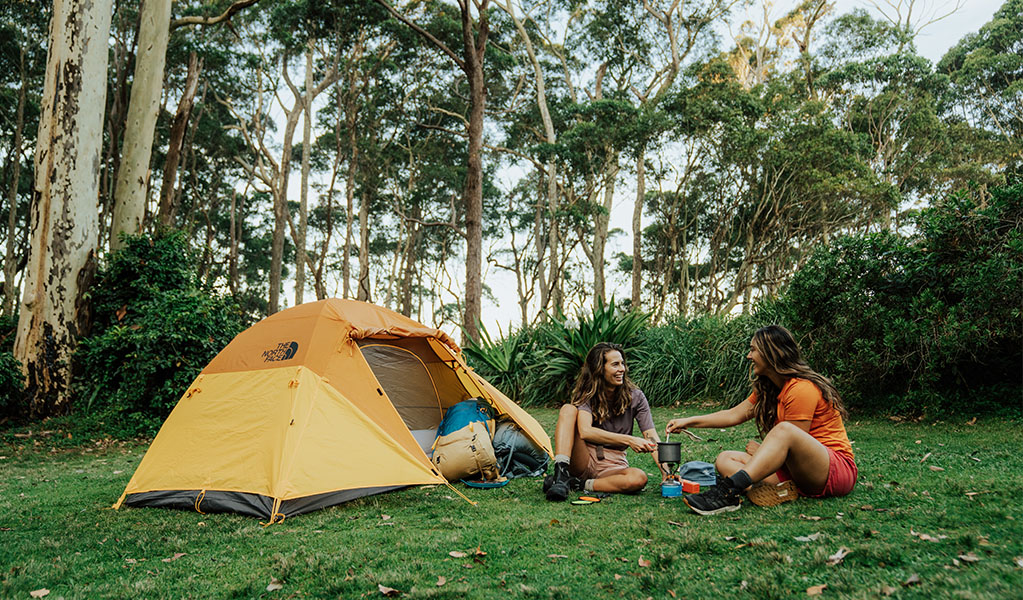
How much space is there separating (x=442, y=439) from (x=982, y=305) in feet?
15.7

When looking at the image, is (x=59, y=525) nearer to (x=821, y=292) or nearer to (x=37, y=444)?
(x=37, y=444)

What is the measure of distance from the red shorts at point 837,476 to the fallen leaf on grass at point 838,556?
88 cm

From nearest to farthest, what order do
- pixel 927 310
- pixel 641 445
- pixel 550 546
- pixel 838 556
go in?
1. pixel 838 556
2. pixel 550 546
3. pixel 641 445
4. pixel 927 310

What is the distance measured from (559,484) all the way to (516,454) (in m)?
1.26

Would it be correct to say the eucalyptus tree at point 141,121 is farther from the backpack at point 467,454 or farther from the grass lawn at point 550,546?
the backpack at point 467,454

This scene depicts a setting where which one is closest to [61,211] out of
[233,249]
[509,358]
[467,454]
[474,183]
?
[467,454]

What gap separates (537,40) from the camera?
20.5m

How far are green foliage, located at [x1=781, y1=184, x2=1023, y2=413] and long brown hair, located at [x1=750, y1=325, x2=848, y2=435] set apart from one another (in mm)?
3319

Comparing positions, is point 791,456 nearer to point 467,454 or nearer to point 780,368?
point 780,368

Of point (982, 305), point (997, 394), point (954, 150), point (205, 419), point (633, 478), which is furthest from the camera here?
point (954, 150)

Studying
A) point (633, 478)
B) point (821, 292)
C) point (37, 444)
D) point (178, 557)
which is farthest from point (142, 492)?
point (821, 292)

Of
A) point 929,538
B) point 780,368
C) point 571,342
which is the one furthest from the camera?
point 571,342

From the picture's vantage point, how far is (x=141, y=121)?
936 centimetres

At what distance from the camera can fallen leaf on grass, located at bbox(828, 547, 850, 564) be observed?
7.82ft
